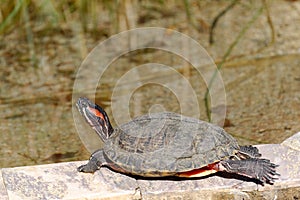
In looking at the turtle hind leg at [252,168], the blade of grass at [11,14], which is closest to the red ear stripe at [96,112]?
Result: the turtle hind leg at [252,168]

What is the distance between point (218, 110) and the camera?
3240mm

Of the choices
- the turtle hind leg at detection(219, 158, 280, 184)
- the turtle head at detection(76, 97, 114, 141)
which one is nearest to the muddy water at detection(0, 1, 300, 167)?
the turtle head at detection(76, 97, 114, 141)

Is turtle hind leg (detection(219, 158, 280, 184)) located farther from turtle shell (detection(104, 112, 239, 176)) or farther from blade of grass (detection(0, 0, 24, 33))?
blade of grass (detection(0, 0, 24, 33))

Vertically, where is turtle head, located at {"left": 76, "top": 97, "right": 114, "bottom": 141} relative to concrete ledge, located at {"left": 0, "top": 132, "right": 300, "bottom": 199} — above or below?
above

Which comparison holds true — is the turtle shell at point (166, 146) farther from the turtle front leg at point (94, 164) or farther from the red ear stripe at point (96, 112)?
the red ear stripe at point (96, 112)

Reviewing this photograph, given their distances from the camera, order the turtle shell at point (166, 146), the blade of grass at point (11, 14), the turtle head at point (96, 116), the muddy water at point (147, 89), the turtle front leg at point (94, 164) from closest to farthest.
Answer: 1. the turtle shell at point (166, 146)
2. the turtle front leg at point (94, 164)
3. the turtle head at point (96, 116)
4. the muddy water at point (147, 89)
5. the blade of grass at point (11, 14)

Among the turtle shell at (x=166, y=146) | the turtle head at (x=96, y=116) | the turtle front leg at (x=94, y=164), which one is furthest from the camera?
the turtle head at (x=96, y=116)

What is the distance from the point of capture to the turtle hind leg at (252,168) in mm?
2148

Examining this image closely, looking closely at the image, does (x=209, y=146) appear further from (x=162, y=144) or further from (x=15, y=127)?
(x=15, y=127)

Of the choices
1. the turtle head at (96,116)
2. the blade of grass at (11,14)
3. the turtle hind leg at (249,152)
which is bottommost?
the turtle hind leg at (249,152)

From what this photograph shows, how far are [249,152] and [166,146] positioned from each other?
0.94 ft

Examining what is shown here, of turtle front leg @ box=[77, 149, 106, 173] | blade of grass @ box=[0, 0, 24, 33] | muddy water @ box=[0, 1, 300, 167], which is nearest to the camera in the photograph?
turtle front leg @ box=[77, 149, 106, 173]

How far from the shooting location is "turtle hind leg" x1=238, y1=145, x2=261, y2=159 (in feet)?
7.38

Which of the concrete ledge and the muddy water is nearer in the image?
the concrete ledge
